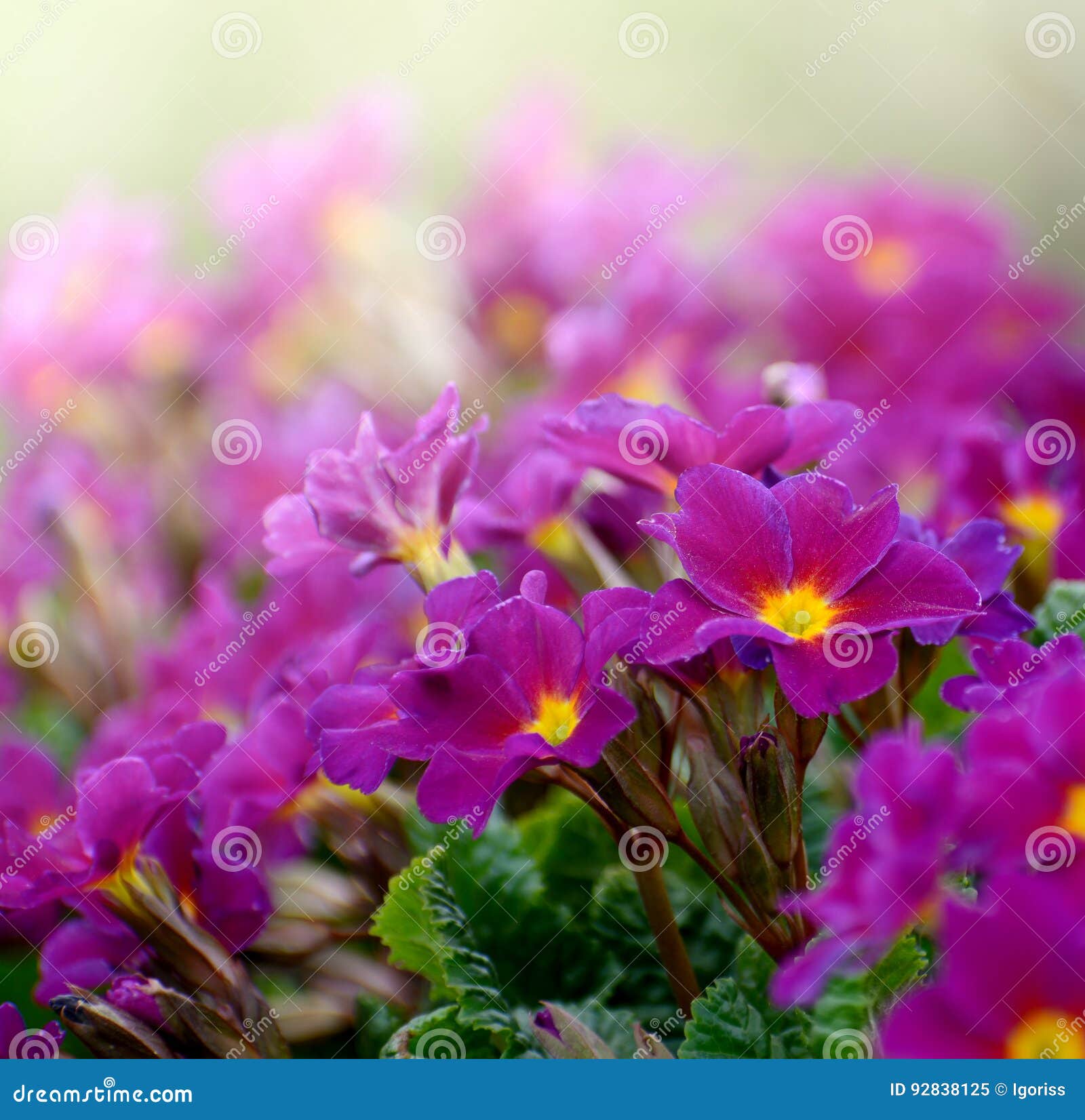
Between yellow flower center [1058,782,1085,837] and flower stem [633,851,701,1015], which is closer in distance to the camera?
yellow flower center [1058,782,1085,837]

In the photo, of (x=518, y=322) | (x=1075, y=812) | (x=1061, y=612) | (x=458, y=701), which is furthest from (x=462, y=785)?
(x=518, y=322)

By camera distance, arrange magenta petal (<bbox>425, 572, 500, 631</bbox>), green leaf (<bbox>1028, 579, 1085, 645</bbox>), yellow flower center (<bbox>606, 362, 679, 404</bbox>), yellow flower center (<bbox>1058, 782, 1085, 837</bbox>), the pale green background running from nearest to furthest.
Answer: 1. yellow flower center (<bbox>1058, 782, 1085, 837</bbox>)
2. magenta petal (<bbox>425, 572, 500, 631</bbox>)
3. green leaf (<bbox>1028, 579, 1085, 645</bbox>)
4. yellow flower center (<bbox>606, 362, 679, 404</bbox>)
5. the pale green background

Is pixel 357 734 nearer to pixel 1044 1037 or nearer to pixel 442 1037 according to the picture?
pixel 442 1037

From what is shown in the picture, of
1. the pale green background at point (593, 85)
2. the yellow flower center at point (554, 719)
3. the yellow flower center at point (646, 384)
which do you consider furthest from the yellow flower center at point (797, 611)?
the pale green background at point (593, 85)

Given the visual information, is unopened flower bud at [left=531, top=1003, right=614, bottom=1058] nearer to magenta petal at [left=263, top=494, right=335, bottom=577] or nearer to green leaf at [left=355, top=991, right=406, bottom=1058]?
green leaf at [left=355, top=991, right=406, bottom=1058]

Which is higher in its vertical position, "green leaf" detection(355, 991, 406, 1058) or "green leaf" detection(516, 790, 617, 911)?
"green leaf" detection(516, 790, 617, 911)

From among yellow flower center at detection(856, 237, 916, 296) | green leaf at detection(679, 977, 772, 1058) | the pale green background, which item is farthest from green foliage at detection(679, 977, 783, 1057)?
the pale green background

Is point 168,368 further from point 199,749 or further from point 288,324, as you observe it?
point 199,749

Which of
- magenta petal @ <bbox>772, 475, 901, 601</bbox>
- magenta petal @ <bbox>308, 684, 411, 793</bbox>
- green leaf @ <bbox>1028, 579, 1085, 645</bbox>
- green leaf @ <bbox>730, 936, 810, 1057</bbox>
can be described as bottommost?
magenta petal @ <bbox>308, 684, 411, 793</bbox>
